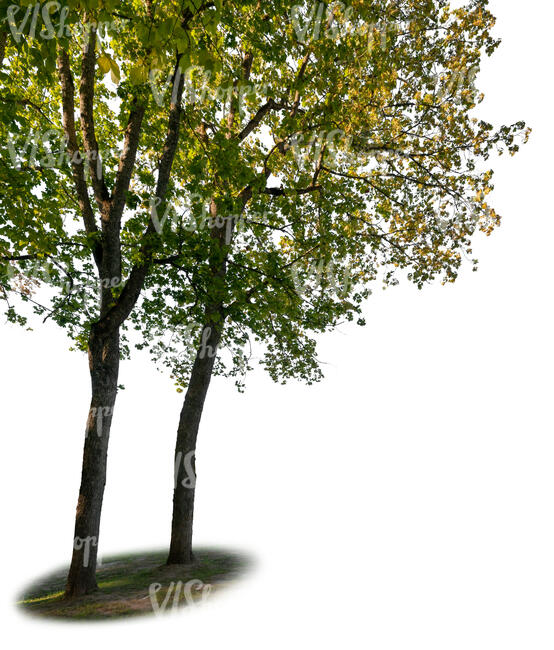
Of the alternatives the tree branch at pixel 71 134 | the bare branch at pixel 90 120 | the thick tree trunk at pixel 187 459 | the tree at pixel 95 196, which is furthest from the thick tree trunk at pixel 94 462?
the bare branch at pixel 90 120

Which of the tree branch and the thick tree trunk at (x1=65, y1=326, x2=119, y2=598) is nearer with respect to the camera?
the thick tree trunk at (x1=65, y1=326, x2=119, y2=598)

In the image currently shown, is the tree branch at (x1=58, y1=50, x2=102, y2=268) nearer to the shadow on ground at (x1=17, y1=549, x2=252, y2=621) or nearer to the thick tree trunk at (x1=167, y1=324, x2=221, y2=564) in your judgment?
the thick tree trunk at (x1=167, y1=324, x2=221, y2=564)

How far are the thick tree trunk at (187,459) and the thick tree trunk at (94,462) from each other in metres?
2.51

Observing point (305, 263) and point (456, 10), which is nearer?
point (456, 10)

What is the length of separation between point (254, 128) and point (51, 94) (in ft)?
20.3

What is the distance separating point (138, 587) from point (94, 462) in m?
3.10

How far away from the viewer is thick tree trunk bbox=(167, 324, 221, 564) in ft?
39.9

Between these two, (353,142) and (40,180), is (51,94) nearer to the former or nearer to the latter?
(40,180)

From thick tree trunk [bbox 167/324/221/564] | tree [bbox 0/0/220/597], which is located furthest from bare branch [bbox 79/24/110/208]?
thick tree trunk [bbox 167/324/221/564]

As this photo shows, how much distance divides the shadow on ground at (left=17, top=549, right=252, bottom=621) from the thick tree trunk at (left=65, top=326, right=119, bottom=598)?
504 mm

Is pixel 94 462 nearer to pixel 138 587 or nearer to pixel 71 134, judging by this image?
pixel 138 587

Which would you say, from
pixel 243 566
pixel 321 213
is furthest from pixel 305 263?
pixel 243 566

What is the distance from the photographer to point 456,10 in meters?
11.8

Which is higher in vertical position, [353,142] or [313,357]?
[353,142]
